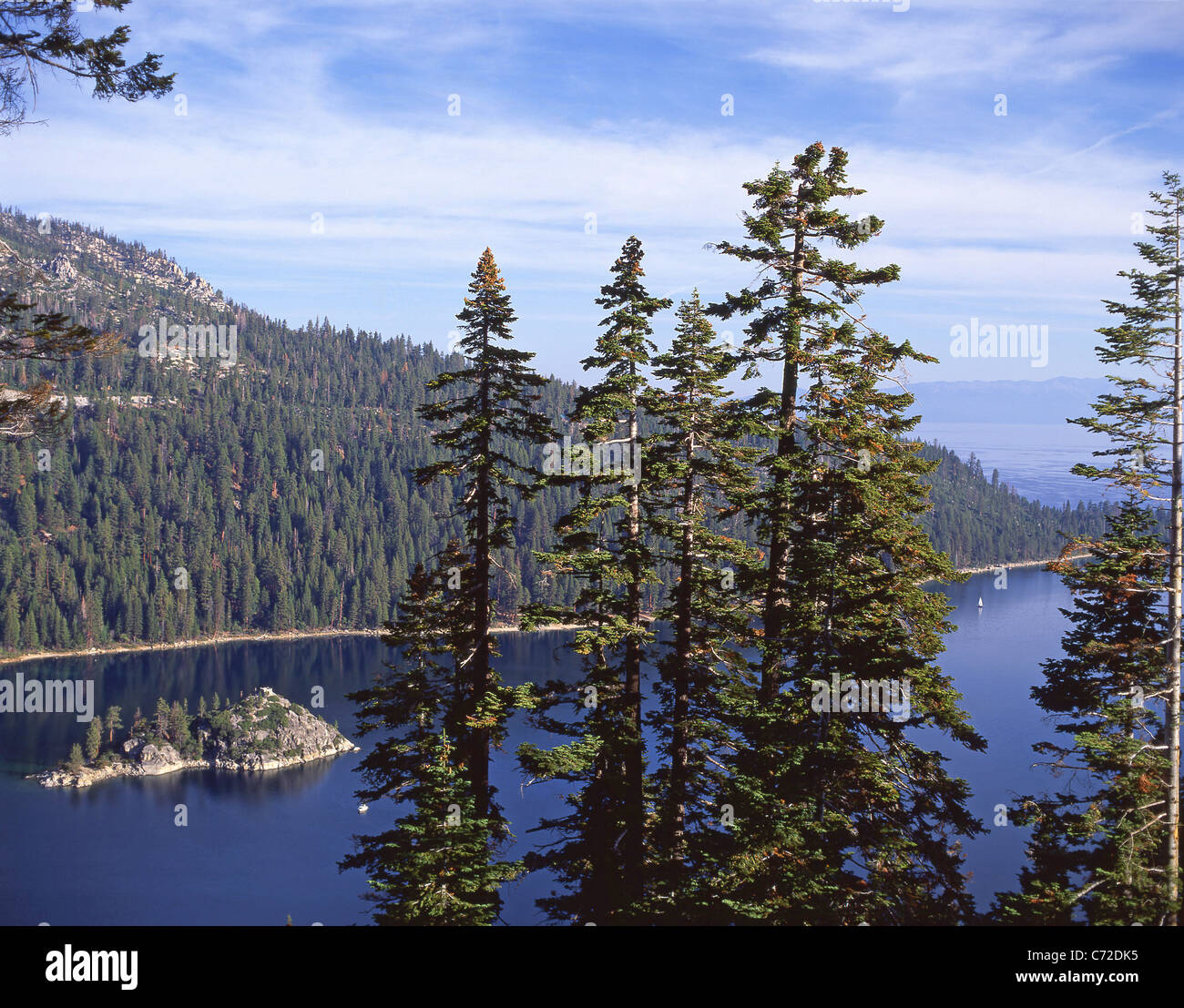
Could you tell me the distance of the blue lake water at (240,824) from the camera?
2896 inches

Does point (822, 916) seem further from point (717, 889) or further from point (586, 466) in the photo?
point (586, 466)

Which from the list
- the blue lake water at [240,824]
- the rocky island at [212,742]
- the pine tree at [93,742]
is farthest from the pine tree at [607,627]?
the pine tree at [93,742]

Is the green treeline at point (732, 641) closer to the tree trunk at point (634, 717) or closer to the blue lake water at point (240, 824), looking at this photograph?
the tree trunk at point (634, 717)

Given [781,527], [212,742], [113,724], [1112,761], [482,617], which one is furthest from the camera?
[113,724]

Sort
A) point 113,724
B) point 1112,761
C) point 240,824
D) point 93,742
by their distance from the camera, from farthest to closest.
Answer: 1. point 113,724
2. point 93,742
3. point 240,824
4. point 1112,761

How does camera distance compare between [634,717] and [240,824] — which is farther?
[240,824]

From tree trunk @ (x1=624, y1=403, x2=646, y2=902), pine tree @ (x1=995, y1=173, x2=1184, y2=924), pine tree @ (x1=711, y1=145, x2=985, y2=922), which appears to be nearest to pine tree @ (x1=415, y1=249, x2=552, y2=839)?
tree trunk @ (x1=624, y1=403, x2=646, y2=902)

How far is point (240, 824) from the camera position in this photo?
3728 inches

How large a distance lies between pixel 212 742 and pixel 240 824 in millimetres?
27222

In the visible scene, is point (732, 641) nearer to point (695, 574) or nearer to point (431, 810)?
point (695, 574)

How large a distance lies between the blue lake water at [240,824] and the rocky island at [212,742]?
107 inches

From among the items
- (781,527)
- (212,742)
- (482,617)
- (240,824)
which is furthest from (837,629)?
(212,742)
